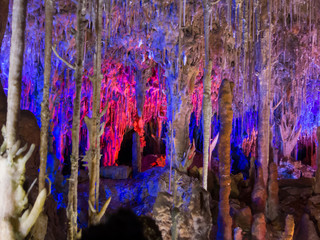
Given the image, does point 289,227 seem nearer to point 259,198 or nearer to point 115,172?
point 259,198

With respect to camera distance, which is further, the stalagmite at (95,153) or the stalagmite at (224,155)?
the stalagmite at (224,155)

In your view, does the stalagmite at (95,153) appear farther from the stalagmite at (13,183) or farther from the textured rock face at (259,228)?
the textured rock face at (259,228)

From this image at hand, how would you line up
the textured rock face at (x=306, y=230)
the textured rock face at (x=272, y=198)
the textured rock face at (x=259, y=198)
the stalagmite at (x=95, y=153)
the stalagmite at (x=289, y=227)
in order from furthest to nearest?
the textured rock face at (x=272, y=198) → the textured rock face at (x=259, y=198) → the textured rock face at (x=306, y=230) → the stalagmite at (x=289, y=227) → the stalagmite at (x=95, y=153)

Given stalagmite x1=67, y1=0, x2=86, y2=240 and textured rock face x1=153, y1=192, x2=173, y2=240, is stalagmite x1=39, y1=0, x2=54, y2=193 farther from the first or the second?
textured rock face x1=153, y1=192, x2=173, y2=240

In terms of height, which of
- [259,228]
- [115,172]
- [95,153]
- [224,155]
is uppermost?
[95,153]

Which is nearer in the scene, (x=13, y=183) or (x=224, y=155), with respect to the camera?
(x=13, y=183)

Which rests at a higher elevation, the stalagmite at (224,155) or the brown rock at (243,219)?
the stalagmite at (224,155)

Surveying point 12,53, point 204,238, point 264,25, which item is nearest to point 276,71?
point 264,25

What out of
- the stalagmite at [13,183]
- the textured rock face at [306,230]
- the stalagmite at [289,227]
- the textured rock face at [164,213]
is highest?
the stalagmite at [13,183]

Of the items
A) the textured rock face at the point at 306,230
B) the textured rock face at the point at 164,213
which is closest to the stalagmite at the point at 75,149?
the textured rock face at the point at 164,213

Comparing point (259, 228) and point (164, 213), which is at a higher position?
point (164, 213)

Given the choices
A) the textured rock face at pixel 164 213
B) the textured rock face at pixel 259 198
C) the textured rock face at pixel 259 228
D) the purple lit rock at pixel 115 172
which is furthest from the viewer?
the purple lit rock at pixel 115 172

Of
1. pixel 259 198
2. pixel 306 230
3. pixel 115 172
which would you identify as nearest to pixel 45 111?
pixel 306 230

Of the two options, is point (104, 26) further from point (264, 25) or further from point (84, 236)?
point (84, 236)
